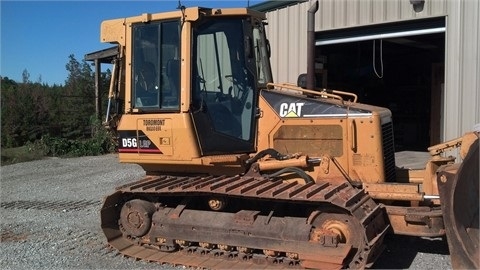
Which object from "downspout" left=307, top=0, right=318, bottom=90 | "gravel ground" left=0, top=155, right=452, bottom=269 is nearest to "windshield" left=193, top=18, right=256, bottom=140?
"downspout" left=307, top=0, right=318, bottom=90

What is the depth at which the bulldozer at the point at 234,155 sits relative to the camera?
5473mm

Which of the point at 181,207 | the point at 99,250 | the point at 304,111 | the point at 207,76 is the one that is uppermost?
the point at 207,76

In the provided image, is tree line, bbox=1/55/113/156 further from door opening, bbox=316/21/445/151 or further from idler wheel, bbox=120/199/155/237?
idler wheel, bbox=120/199/155/237

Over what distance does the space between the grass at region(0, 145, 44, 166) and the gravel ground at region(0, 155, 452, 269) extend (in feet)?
8.37

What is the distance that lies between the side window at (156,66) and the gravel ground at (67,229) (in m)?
1.88

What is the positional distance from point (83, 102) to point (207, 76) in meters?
15.8

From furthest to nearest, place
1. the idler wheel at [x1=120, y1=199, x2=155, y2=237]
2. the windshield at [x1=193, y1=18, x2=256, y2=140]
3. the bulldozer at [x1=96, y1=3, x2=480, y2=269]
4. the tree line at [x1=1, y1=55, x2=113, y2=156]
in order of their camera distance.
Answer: the tree line at [x1=1, y1=55, x2=113, y2=156]
the idler wheel at [x1=120, y1=199, x2=155, y2=237]
the windshield at [x1=193, y1=18, x2=256, y2=140]
the bulldozer at [x1=96, y1=3, x2=480, y2=269]

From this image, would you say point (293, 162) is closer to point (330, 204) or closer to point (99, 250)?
point (330, 204)

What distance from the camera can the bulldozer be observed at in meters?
5.47

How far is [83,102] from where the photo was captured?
68.0 ft

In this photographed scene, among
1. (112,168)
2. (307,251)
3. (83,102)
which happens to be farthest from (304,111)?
(83,102)

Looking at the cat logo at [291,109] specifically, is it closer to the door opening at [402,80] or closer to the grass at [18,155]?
the door opening at [402,80]

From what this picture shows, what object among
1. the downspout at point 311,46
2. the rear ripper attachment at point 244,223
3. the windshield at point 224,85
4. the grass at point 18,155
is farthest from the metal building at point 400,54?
the grass at point 18,155

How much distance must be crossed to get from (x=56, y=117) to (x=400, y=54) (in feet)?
42.3
